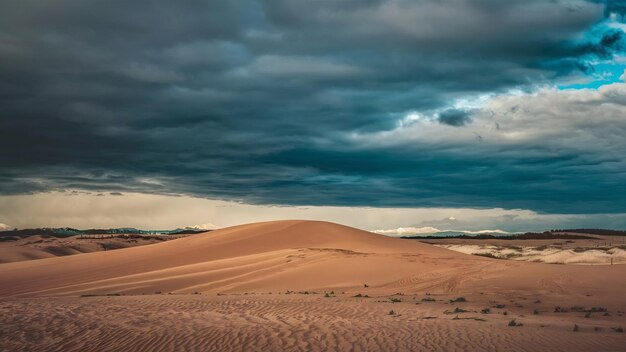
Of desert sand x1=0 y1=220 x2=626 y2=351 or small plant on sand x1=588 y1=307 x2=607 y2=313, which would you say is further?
small plant on sand x1=588 y1=307 x2=607 y2=313

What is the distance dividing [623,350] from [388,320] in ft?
17.7

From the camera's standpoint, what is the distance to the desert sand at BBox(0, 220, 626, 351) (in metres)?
11.3

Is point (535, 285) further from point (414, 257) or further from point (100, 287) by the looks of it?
point (100, 287)

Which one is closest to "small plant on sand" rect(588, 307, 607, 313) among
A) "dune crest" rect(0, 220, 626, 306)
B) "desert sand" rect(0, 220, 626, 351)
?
"desert sand" rect(0, 220, 626, 351)

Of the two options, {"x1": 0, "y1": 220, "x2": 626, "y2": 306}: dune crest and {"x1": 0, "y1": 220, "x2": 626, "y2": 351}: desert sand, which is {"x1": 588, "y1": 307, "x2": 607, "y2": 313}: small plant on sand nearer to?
{"x1": 0, "y1": 220, "x2": 626, "y2": 351}: desert sand

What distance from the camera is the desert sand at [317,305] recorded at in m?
11.3

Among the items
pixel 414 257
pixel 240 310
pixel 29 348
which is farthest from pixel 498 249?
pixel 29 348

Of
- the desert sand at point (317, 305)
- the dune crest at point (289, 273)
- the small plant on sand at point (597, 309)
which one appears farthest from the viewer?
the dune crest at point (289, 273)

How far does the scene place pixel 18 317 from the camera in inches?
543

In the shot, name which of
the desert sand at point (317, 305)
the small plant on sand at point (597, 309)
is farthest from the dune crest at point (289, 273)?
the small plant on sand at point (597, 309)

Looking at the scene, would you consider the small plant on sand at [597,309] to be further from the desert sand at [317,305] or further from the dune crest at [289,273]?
the dune crest at [289,273]

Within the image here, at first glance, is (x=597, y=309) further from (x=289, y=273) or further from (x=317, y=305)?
(x=289, y=273)

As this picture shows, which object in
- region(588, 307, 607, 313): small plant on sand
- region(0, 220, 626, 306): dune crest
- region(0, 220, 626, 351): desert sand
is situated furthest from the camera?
region(0, 220, 626, 306): dune crest

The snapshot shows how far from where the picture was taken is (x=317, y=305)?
17.3 metres
